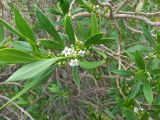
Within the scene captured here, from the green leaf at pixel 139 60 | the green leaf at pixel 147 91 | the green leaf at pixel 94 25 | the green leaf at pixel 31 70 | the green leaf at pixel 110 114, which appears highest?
the green leaf at pixel 94 25

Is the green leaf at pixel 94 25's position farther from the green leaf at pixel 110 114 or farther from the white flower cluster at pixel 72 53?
the green leaf at pixel 110 114

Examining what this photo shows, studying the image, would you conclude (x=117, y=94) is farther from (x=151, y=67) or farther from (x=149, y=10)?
(x=149, y=10)

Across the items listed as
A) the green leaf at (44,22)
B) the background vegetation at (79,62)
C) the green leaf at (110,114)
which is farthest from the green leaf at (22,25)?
the green leaf at (110,114)

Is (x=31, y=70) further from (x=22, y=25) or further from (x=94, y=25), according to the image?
(x=94, y=25)

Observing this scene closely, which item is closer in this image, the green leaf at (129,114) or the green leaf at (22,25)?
the green leaf at (22,25)

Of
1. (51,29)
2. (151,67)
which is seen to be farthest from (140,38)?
(51,29)

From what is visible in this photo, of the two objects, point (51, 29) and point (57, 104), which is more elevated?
point (51, 29)

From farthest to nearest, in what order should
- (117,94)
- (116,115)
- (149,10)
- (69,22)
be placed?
(149,10), (116,115), (117,94), (69,22)
